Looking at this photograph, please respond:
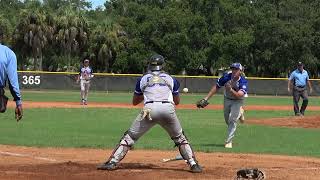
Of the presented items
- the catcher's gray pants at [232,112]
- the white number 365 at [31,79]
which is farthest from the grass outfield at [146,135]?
the white number 365 at [31,79]

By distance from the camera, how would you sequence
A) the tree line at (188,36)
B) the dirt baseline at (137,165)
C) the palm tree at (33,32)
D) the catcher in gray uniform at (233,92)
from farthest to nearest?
the palm tree at (33,32) < the tree line at (188,36) < the catcher in gray uniform at (233,92) < the dirt baseline at (137,165)

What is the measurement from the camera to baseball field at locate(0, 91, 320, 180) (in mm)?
9422

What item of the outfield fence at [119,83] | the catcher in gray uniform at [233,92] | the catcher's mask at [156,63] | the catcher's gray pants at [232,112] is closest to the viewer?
the catcher's mask at [156,63]

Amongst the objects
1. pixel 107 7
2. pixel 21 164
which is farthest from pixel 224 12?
pixel 21 164

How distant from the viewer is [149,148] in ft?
44.1

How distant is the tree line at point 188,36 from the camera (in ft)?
209

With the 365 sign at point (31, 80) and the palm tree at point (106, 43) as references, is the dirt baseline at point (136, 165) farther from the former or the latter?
the palm tree at point (106, 43)

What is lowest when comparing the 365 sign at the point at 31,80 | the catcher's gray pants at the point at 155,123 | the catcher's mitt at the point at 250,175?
the 365 sign at the point at 31,80

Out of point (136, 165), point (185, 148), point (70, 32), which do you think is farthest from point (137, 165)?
point (70, 32)

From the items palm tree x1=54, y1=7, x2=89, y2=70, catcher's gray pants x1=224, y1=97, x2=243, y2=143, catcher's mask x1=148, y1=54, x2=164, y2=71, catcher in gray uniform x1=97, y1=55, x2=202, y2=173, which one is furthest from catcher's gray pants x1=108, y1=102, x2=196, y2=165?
palm tree x1=54, y1=7, x2=89, y2=70

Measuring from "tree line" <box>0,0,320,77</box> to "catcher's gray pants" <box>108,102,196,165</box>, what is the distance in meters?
53.6

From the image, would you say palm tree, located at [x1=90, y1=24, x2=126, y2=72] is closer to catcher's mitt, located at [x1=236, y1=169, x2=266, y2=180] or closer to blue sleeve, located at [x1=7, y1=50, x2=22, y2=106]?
blue sleeve, located at [x1=7, y1=50, x2=22, y2=106]

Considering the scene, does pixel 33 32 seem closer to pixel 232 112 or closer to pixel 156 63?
pixel 232 112

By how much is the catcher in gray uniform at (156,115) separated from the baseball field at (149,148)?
270 mm
